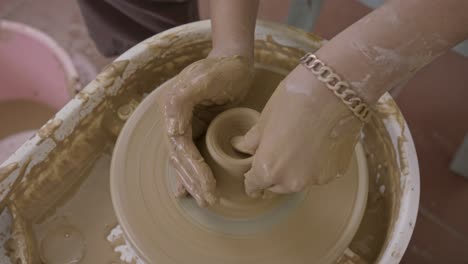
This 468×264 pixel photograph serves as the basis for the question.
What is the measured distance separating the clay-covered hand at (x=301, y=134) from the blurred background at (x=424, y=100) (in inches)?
33.8

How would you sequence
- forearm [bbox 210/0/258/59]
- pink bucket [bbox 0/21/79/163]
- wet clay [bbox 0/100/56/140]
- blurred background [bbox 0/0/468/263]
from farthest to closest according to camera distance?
1. wet clay [bbox 0/100/56/140]
2. pink bucket [bbox 0/21/79/163]
3. blurred background [bbox 0/0/468/263]
4. forearm [bbox 210/0/258/59]

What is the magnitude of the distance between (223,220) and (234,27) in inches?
18.3

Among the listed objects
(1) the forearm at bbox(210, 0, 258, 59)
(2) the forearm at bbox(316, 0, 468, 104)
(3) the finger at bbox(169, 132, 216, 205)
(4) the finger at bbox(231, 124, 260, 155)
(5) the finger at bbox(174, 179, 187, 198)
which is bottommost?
(5) the finger at bbox(174, 179, 187, 198)

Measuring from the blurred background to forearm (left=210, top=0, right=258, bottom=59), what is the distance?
590 mm

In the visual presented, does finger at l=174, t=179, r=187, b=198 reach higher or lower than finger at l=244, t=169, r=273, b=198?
lower

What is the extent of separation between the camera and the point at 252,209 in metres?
1.15

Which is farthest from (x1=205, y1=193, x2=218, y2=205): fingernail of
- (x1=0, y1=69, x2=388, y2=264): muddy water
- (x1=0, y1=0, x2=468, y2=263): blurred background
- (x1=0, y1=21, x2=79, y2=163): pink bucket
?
(x1=0, y1=21, x2=79, y2=163): pink bucket

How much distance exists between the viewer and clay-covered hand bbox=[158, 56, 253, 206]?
3.52ft

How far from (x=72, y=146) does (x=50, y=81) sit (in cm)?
87

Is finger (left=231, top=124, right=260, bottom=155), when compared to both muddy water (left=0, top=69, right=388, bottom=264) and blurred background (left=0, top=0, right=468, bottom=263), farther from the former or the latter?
blurred background (left=0, top=0, right=468, bottom=263)

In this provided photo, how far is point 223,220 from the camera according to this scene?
3.80 ft

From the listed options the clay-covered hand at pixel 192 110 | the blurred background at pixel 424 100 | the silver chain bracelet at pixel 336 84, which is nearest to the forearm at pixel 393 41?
the silver chain bracelet at pixel 336 84

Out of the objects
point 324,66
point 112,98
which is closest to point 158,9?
point 112,98

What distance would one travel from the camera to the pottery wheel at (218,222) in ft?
3.76
